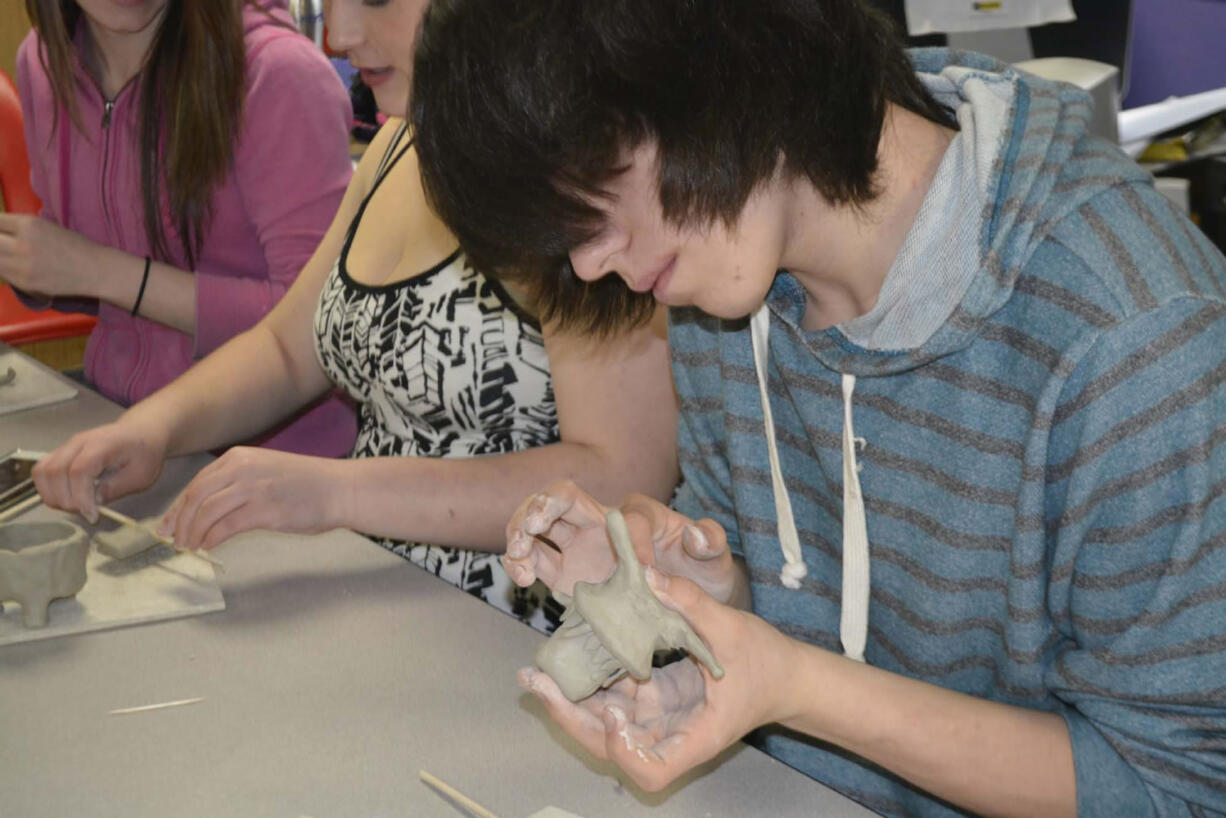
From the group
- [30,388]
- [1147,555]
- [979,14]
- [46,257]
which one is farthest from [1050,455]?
[979,14]

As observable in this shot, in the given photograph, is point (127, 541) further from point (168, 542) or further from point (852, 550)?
point (852, 550)

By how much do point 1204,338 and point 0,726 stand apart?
0.84m

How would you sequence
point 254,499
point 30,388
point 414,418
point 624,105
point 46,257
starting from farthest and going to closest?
1. point 46,257
2. point 30,388
3. point 414,418
4. point 254,499
5. point 624,105

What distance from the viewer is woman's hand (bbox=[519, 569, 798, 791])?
699mm

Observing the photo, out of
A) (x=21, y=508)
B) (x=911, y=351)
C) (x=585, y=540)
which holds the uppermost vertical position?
(x=911, y=351)

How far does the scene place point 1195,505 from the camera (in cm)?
72

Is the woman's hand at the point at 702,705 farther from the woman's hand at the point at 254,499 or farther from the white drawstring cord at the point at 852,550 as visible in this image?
the woman's hand at the point at 254,499

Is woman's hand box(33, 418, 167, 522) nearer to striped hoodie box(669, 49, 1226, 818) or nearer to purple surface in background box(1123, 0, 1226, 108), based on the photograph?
striped hoodie box(669, 49, 1226, 818)

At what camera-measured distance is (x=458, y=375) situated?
1.25 m

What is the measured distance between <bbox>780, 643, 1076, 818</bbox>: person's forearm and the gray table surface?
0.05 m

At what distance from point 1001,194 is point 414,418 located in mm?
714

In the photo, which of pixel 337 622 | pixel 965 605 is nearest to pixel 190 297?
pixel 337 622

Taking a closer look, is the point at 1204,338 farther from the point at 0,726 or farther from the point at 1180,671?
the point at 0,726

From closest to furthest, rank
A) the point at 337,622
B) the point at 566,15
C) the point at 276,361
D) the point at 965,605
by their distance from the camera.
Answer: the point at 566,15 → the point at 965,605 → the point at 337,622 → the point at 276,361
